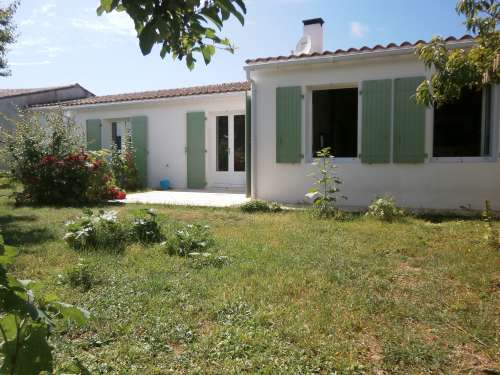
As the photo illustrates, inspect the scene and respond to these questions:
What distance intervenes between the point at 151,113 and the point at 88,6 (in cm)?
1068

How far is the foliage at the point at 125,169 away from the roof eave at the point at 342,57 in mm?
4780

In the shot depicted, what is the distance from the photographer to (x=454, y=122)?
758 centimetres

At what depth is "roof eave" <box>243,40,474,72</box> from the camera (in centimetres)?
687

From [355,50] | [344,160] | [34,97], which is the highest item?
[34,97]

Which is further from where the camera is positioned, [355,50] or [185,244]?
[355,50]

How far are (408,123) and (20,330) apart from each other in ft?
24.3

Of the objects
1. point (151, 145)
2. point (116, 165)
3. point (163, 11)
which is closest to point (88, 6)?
point (163, 11)

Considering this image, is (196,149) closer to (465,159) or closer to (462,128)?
(462,128)

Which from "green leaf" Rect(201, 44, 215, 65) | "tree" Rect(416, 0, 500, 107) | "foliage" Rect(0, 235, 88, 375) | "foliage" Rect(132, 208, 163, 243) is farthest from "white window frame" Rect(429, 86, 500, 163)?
"foliage" Rect(0, 235, 88, 375)

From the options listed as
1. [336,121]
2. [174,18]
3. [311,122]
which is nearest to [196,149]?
[311,122]

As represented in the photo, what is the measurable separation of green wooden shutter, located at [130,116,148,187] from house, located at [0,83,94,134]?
5695 mm

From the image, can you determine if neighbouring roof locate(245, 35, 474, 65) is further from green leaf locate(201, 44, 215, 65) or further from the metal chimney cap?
green leaf locate(201, 44, 215, 65)

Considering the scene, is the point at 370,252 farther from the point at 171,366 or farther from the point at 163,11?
the point at 163,11

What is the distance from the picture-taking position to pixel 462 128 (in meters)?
7.55
